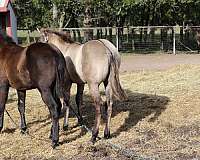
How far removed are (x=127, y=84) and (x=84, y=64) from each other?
17.0 ft

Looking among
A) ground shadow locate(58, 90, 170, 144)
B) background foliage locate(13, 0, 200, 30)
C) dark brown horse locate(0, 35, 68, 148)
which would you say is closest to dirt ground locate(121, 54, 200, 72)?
background foliage locate(13, 0, 200, 30)

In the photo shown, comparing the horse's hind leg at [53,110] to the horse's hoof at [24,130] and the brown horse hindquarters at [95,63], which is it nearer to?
the brown horse hindquarters at [95,63]

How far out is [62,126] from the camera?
713 cm

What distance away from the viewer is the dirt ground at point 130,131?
554 centimetres

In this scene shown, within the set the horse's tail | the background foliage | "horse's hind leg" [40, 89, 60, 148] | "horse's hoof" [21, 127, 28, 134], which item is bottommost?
"horse's hoof" [21, 127, 28, 134]

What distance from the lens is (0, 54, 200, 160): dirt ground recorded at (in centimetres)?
554

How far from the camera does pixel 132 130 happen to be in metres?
6.68

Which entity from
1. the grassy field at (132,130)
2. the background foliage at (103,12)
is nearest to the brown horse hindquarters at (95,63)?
the grassy field at (132,130)

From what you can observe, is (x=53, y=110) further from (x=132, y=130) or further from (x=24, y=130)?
(x=132, y=130)

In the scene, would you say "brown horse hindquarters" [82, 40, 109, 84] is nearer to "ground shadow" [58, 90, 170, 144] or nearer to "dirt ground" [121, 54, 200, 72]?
"ground shadow" [58, 90, 170, 144]

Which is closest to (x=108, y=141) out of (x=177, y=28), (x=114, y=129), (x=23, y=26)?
(x=114, y=129)

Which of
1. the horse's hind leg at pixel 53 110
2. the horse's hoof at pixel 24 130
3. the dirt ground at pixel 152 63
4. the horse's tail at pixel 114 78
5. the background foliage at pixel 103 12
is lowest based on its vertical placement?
the dirt ground at pixel 152 63

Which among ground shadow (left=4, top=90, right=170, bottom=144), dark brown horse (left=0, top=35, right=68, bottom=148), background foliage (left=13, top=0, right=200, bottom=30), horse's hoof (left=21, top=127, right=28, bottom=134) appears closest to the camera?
dark brown horse (left=0, top=35, right=68, bottom=148)

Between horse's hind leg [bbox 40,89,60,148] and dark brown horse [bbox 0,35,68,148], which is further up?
dark brown horse [bbox 0,35,68,148]
